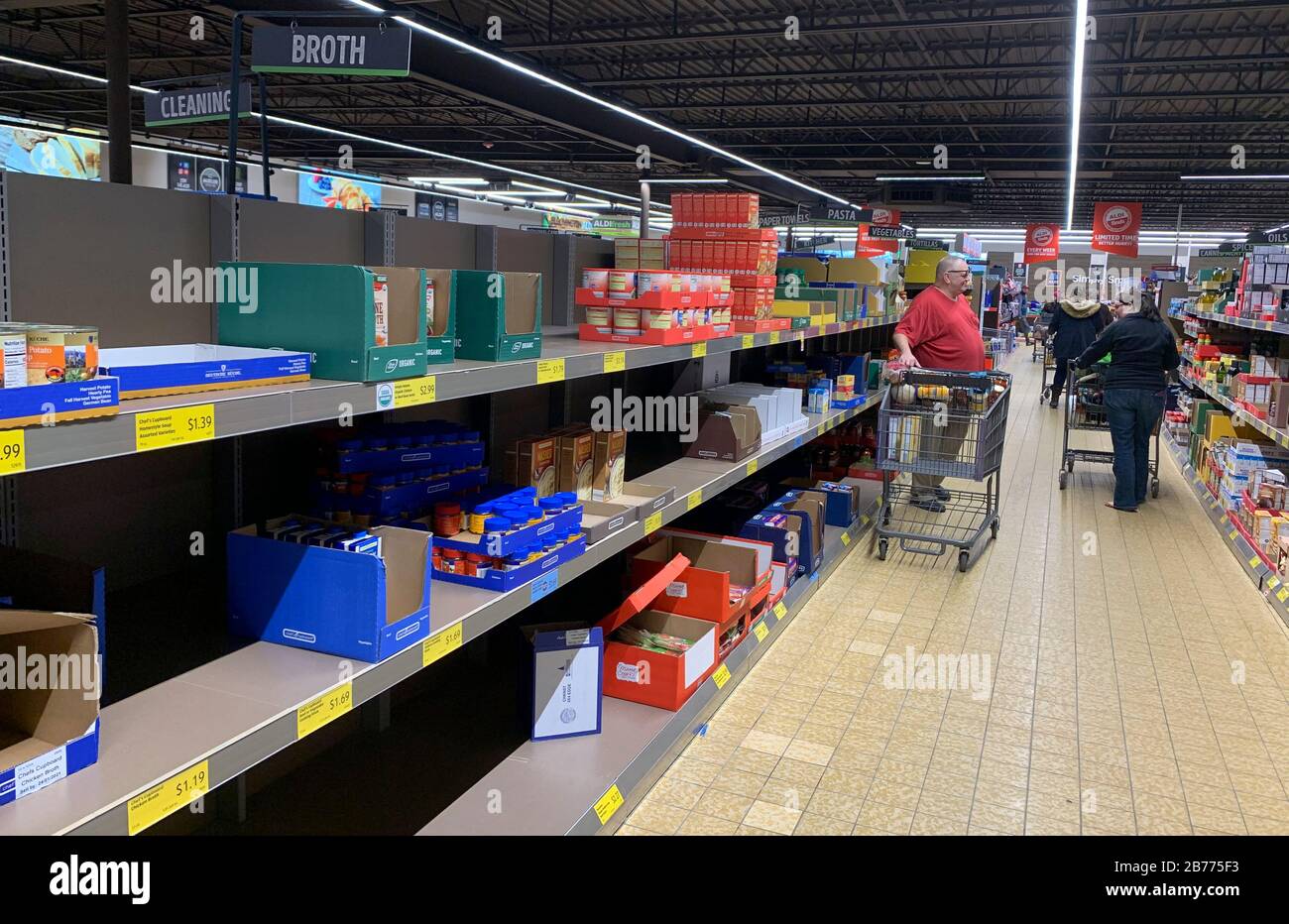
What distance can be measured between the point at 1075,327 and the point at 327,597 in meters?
13.1

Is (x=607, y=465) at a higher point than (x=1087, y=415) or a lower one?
higher

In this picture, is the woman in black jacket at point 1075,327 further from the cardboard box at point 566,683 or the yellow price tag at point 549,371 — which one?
the yellow price tag at point 549,371

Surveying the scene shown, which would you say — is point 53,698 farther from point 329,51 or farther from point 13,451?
point 329,51

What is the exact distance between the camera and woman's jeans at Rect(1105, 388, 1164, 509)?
25.8 ft

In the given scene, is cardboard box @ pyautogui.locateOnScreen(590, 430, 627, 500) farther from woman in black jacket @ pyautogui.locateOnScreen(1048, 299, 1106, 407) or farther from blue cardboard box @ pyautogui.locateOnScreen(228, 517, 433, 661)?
woman in black jacket @ pyautogui.locateOnScreen(1048, 299, 1106, 407)

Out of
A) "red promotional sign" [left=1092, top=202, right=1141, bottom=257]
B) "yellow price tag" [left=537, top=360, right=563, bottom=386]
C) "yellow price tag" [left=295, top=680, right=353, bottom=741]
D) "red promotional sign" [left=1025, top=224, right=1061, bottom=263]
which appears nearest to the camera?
"yellow price tag" [left=295, top=680, right=353, bottom=741]

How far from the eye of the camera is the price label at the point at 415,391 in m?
2.11

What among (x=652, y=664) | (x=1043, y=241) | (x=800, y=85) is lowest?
(x=652, y=664)

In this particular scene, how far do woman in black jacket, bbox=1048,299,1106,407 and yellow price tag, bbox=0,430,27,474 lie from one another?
1347 cm

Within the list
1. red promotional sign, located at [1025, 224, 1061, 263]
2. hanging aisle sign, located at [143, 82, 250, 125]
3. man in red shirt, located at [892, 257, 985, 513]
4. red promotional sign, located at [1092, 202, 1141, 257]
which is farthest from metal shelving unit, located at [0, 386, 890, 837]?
red promotional sign, located at [1025, 224, 1061, 263]

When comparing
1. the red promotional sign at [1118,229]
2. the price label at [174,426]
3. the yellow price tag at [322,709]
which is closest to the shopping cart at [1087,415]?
the yellow price tag at [322,709]

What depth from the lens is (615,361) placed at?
3.16 metres

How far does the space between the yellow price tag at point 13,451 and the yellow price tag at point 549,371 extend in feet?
4.96

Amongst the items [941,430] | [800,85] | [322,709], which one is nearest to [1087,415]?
[941,430]
